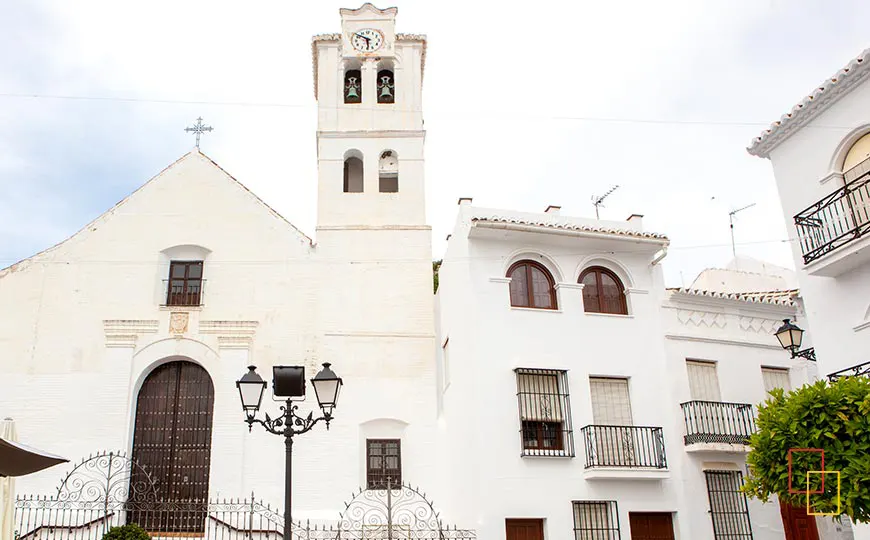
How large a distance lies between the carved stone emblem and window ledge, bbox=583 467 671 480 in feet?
31.3

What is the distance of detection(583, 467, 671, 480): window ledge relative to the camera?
14.0 meters

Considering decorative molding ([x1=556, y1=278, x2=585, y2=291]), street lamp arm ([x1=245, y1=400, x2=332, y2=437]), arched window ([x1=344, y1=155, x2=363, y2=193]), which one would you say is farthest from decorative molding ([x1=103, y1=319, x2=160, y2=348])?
decorative molding ([x1=556, y1=278, x2=585, y2=291])

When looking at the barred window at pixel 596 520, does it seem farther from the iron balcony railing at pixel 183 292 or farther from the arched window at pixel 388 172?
the iron balcony railing at pixel 183 292

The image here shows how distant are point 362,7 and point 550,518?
48.2ft

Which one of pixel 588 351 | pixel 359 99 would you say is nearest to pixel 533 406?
pixel 588 351

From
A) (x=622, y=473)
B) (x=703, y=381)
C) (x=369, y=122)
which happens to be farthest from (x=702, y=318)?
(x=369, y=122)

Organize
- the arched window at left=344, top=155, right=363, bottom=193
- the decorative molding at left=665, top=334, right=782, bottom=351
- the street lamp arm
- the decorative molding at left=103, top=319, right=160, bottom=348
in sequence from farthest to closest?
the arched window at left=344, top=155, right=363, bottom=193 → the decorative molding at left=103, top=319, right=160, bottom=348 → the decorative molding at left=665, top=334, right=782, bottom=351 → the street lamp arm

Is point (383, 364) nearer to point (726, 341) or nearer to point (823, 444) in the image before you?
point (726, 341)

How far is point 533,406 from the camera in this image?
14.7 metres

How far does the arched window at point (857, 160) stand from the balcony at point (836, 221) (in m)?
0.16

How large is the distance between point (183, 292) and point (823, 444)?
14147 mm

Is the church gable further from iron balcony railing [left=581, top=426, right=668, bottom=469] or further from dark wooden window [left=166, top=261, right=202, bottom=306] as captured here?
iron balcony railing [left=581, top=426, right=668, bottom=469]

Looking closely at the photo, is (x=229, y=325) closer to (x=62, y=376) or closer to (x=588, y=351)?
(x=62, y=376)

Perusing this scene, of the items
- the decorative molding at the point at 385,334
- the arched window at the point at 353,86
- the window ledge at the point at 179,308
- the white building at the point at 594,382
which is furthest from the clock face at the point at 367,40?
the window ledge at the point at 179,308
